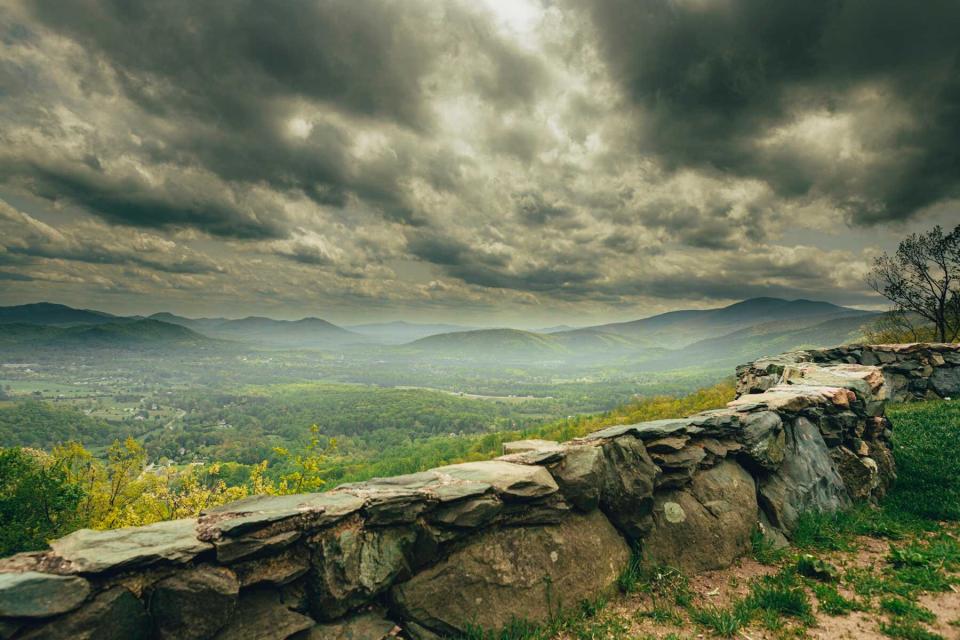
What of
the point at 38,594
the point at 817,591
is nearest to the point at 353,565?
the point at 38,594

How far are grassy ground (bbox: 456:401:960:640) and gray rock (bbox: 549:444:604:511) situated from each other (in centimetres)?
169

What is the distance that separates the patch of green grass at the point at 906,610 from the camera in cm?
638

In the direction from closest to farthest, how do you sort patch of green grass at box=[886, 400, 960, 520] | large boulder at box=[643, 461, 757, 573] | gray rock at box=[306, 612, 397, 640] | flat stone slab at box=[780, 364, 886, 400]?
gray rock at box=[306, 612, 397, 640] < large boulder at box=[643, 461, 757, 573] < patch of green grass at box=[886, 400, 960, 520] < flat stone slab at box=[780, 364, 886, 400]

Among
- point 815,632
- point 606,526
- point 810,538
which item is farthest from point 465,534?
point 810,538

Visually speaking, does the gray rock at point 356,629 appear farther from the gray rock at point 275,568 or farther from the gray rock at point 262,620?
the gray rock at point 275,568

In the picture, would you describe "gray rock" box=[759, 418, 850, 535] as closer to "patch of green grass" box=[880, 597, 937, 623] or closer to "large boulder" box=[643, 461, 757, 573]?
"large boulder" box=[643, 461, 757, 573]

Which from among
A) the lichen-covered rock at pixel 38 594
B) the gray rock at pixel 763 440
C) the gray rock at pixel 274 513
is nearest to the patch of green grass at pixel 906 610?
the gray rock at pixel 763 440

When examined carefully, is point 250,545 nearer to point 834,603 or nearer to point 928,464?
point 834,603

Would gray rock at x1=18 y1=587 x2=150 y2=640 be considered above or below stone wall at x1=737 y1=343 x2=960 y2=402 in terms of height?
below

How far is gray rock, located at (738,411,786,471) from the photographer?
402 inches

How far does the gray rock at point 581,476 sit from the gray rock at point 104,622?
6691 mm

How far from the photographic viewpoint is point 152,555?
4.76 m

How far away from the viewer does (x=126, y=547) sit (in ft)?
16.1

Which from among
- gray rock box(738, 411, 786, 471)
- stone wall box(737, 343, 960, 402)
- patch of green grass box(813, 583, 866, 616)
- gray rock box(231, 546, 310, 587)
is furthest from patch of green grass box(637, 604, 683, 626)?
stone wall box(737, 343, 960, 402)
